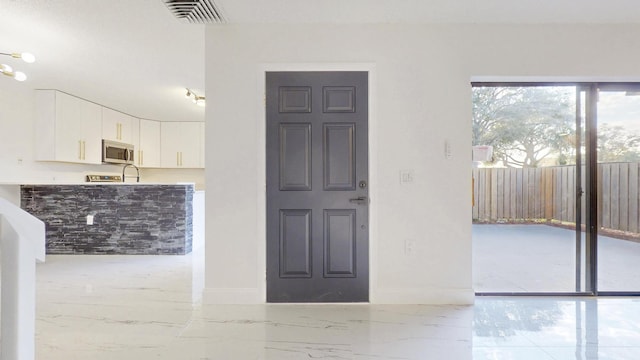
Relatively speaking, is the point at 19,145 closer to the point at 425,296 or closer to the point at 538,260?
the point at 425,296

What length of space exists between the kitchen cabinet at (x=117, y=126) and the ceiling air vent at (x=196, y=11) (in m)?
4.16

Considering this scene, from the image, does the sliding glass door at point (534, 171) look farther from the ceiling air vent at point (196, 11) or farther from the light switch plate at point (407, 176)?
the ceiling air vent at point (196, 11)

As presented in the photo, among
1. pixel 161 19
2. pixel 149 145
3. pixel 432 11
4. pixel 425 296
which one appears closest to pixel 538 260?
pixel 425 296

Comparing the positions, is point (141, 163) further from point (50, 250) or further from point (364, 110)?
point (364, 110)

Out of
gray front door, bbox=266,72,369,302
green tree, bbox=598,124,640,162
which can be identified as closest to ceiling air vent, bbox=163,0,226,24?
gray front door, bbox=266,72,369,302

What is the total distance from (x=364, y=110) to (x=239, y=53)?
118 cm

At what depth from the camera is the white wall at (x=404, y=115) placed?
3.06 m

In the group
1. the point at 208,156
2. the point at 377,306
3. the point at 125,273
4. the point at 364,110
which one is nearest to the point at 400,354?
the point at 377,306

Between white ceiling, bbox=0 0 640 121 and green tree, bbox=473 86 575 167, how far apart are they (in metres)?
0.62

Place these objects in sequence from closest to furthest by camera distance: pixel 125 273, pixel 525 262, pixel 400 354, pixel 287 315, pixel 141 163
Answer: pixel 400 354
pixel 287 315
pixel 525 262
pixel 125 273
pixel 141 163

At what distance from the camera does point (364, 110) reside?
3.07 meters

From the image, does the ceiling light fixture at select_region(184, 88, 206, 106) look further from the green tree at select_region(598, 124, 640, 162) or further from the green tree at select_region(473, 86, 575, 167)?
the green tree at select_region(598, 124, 640, 162)

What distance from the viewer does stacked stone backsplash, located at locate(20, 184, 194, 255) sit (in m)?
4.90

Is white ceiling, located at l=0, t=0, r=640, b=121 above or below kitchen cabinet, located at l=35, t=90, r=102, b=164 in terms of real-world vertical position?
above
